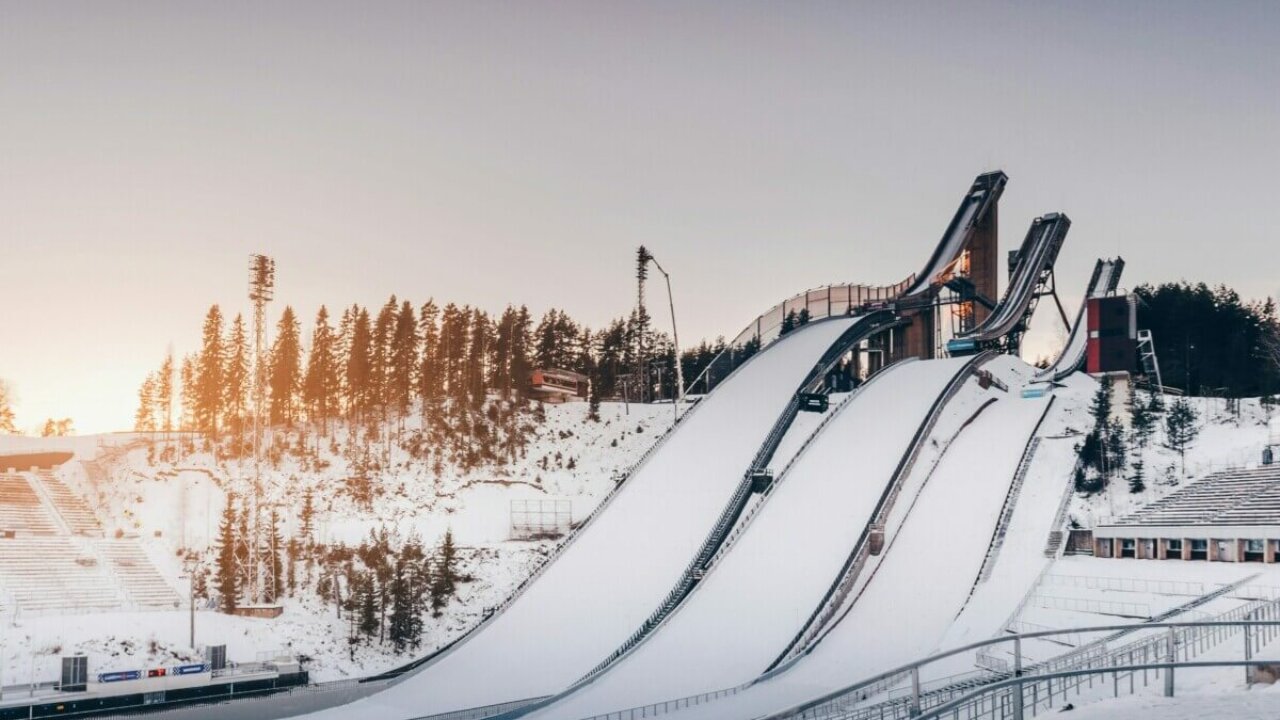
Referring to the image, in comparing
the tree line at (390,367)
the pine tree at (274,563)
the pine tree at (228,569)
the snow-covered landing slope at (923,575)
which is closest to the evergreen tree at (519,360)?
the tree line at (390,367)

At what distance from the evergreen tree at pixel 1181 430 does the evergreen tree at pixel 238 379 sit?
34079 millimetres

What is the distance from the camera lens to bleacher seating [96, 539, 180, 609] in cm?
3216

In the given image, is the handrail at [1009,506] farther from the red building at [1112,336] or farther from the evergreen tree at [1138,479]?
the red building at [1112,336]

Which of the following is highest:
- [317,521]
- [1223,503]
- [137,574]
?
[1223,503]

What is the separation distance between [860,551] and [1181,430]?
37.0ft

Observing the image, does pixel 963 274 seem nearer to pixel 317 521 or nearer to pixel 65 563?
pixel 317 521

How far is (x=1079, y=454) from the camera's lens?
27.7 metres

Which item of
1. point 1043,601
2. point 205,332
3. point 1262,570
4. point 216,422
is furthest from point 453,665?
point 205,332

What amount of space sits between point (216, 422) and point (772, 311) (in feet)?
84.5

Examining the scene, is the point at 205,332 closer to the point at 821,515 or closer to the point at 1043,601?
the point at 821,515

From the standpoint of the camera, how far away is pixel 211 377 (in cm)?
4984

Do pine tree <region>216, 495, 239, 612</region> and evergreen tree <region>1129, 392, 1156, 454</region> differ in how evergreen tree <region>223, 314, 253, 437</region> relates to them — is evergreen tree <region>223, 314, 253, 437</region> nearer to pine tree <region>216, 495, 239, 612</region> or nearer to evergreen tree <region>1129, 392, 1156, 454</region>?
pine tree <region>216, 495, 239, 612</region>

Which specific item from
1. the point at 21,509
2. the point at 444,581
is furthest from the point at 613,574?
the point at 21,509

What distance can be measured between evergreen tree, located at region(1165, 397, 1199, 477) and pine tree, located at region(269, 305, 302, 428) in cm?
3735
